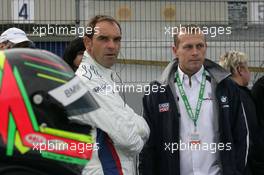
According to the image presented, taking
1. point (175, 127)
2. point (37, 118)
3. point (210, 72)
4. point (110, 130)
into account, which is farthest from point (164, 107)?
point (37, 118)

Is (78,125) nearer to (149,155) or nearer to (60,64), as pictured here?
(60,64)

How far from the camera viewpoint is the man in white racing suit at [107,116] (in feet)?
11.2

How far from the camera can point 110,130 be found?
339 centimetres

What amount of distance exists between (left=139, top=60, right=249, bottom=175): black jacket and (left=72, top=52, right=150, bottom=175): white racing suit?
0.54 m

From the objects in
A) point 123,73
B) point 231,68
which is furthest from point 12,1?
point 231,68

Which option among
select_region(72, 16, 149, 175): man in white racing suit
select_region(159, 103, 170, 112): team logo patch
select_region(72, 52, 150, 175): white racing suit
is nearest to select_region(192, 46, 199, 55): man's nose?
select_region(159, 103, 170, 112): team logo patch

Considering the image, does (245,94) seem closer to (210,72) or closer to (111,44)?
(210,72)

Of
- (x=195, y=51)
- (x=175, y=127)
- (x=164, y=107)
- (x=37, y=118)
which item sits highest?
(x=195, y=51)

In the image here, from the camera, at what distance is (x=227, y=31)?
30.9 feet

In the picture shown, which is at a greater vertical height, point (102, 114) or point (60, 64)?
point (60, 64)

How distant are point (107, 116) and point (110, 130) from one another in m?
0.08

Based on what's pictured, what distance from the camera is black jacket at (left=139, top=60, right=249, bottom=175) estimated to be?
13.7 ft

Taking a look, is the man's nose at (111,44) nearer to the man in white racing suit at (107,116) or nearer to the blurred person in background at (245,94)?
the man in white racing suit at (107,116)

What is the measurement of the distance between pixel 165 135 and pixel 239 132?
0.49 m
